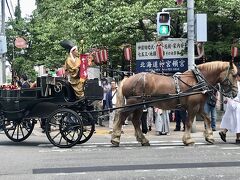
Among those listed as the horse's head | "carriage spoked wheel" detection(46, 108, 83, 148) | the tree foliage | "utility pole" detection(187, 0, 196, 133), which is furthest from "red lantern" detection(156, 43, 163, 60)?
"carriage spoked wheel" detection(46, 108, 83, 148)

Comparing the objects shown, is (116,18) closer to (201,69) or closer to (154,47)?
(154,47)

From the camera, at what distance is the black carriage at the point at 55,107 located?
12.8 m

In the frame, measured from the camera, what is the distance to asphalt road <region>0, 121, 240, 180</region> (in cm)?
904

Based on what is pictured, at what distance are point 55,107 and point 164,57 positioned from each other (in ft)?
34.8

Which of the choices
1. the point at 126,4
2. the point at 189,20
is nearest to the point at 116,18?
the point at 126,4

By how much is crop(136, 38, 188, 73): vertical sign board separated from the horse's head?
860cm

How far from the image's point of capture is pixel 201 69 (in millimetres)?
13375

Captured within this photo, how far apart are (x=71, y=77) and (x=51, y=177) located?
4679mm

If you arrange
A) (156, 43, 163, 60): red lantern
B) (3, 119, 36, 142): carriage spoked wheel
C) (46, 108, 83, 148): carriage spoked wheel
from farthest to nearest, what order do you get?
(156, 43, 163, 60): red lantern < (3, 119, 36, 142): carriage spoked wheel < (46, 108, 83, 148): carriage spoked wheel

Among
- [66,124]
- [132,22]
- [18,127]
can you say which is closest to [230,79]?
[66,124]

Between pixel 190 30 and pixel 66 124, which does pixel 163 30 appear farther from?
pixel 66 124

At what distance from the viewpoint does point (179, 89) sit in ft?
42.8

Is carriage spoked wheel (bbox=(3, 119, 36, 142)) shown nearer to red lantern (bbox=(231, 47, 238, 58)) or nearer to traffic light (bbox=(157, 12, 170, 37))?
traffic light (bbox=(157, 12, 170, 37))

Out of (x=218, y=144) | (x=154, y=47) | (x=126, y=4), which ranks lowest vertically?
(x=218, y=144)
